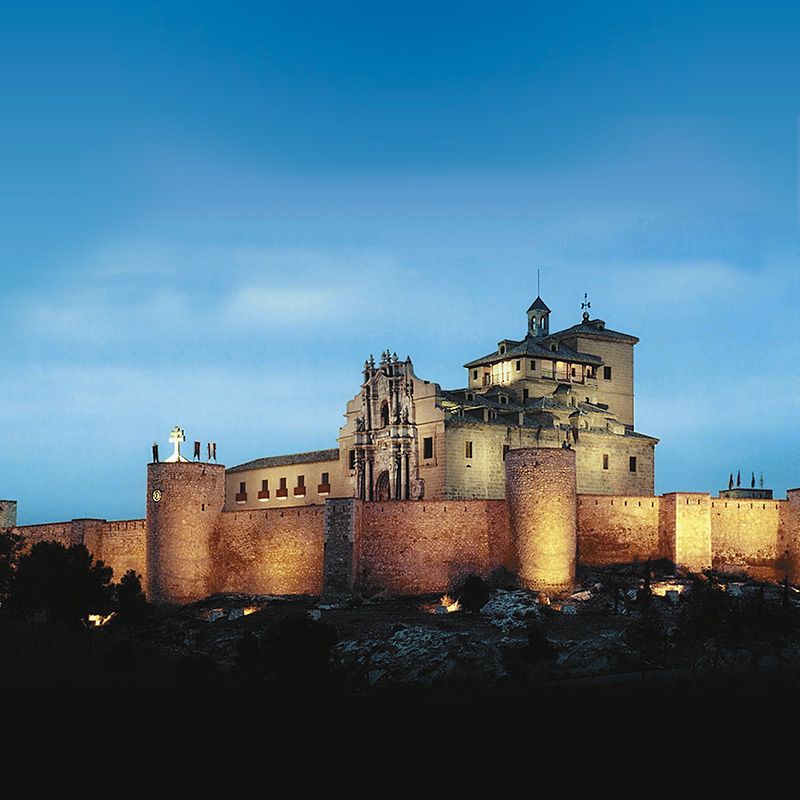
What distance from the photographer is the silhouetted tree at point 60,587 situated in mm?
66688

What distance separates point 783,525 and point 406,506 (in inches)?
678

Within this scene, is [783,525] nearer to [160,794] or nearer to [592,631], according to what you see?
[592,631]

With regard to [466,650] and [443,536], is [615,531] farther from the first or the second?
[466,650]

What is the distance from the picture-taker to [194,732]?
163ft

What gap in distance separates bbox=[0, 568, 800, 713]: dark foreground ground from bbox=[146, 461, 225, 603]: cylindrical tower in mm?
2710

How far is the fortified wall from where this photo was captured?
73562 millimetres

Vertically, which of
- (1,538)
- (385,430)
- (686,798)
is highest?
(385,430)

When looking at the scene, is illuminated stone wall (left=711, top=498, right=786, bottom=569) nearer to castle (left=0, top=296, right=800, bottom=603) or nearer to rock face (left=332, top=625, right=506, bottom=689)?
castle (left=0, top=296, right=800, bottom=603)

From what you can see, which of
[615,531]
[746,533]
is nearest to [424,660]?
[615,531]

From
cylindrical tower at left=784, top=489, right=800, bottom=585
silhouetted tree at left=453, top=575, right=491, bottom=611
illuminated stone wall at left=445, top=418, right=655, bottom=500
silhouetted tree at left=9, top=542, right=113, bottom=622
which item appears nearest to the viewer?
silhouetted tree at left=9, top=542, right=113, bottom=622

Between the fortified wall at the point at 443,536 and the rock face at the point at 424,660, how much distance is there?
843 centimetres

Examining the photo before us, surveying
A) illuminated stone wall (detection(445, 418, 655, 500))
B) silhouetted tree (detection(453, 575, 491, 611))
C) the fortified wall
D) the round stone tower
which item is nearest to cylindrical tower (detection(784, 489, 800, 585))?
the fortified wall

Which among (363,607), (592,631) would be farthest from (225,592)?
(592,631)

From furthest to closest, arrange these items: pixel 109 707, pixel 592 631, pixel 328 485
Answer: pixel 328 485 < pixel 592 631 < pixel 109 707
